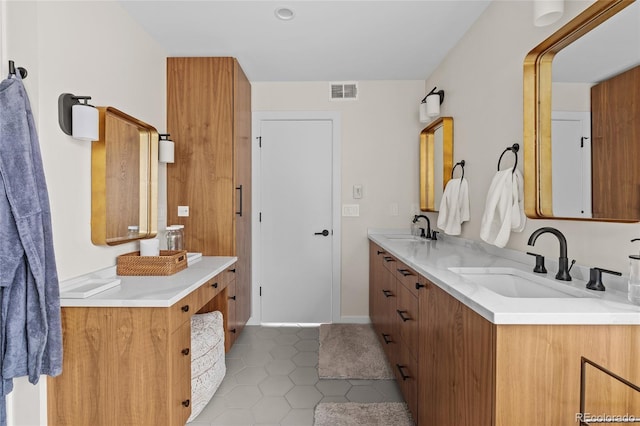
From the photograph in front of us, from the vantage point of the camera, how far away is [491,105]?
2.04 m

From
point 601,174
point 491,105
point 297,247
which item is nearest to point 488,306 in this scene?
point 601,174

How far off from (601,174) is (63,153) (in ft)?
7.74

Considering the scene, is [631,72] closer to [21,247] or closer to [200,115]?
[21,247]

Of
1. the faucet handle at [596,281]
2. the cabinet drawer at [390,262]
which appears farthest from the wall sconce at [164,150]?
the faucet handle at [596,281]

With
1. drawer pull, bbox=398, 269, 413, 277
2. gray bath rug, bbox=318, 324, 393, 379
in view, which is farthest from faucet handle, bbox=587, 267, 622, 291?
gray bath rug, bbox=318, 324, 393, 379

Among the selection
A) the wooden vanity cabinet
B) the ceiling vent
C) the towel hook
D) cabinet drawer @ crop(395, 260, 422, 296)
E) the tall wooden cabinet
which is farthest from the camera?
the ceiling vent

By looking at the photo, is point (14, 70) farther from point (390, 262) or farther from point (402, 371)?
point (402, 371)

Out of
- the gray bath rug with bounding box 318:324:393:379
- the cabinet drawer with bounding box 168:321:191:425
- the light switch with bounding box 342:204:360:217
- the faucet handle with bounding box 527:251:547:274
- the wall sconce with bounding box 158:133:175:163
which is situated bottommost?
the gray bath rug with bounding box 318:324:393:379

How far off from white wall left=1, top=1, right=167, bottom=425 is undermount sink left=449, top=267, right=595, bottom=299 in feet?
6.24

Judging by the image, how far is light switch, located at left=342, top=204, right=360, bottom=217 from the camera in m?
3.34

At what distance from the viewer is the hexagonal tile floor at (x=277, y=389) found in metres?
1.93

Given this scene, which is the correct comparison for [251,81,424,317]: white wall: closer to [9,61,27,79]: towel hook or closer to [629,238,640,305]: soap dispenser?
[9,61,27,79]: towel hook

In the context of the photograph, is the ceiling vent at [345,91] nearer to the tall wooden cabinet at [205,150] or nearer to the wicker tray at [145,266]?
the tall wooden cabinet at [205,150]

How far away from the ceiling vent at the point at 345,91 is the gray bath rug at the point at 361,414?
2693mm
